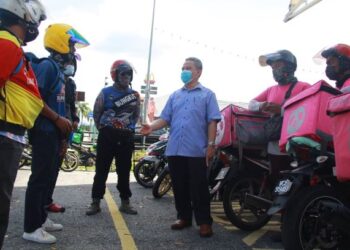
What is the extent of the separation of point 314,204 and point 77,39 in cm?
293

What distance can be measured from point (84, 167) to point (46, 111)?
1038 cm

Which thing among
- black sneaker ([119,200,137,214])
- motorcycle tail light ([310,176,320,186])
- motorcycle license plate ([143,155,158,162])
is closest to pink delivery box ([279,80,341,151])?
motorcycle tail light ([310,176,320,186])

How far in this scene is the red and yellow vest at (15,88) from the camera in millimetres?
2645

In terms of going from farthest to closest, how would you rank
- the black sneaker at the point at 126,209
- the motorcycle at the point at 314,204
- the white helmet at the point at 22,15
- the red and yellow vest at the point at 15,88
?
the black sneaker at the point at 126,209
the motorcycle at the point at 314,204
the white helmet at the point at 22,15
the red and yellow vest at the point at 15,88

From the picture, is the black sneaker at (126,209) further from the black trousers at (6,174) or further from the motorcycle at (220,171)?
the black trousers at (6,174)

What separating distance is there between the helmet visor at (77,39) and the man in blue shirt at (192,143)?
118 cm

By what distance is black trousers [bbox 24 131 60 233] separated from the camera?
3.93 m

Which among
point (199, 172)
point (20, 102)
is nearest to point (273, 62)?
point (199, 172)

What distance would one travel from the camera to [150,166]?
9.17 metres

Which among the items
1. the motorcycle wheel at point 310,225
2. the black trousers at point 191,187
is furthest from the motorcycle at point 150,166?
the motorcycle wheel at point 310,225

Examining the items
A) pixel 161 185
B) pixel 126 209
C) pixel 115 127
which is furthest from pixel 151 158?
pixel 115 127

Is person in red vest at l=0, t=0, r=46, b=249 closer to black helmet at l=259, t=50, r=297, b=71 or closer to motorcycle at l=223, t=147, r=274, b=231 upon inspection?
motorcycle at l=223, t=147, r=274, b=231

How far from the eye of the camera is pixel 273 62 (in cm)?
498

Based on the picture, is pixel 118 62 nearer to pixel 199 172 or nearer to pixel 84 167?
pixel 199 172
